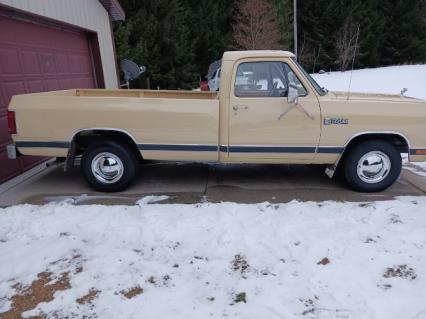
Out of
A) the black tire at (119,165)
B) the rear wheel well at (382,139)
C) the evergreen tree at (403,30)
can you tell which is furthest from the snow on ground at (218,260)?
the evergreen tree at (403,30)

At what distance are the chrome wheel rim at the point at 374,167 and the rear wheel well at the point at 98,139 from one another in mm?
3160

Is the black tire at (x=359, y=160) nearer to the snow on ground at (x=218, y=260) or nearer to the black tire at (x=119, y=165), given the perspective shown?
the snow on ground at (x=218, y=260)

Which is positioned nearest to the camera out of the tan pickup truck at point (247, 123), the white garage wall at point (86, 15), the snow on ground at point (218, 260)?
the snow on ground at point (218, 260)

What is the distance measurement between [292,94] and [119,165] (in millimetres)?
2586

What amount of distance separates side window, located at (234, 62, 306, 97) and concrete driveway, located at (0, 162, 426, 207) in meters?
1.41

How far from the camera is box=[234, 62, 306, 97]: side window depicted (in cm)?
533

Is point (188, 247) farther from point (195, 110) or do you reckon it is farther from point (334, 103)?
point (334, 103)

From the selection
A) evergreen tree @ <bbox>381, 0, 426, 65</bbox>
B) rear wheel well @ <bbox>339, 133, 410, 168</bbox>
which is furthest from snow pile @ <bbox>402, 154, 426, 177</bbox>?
evergreen tree @ <bbox>381, 0, 426, 65</bbox>

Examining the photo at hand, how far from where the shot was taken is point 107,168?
5.62 meters

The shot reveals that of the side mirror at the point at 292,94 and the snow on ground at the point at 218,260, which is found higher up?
the side mirror at the point at 292,94

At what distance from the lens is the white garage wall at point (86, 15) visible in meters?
7.57

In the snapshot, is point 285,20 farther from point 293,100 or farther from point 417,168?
point 293,100

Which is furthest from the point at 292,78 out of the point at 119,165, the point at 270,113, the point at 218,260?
the point at 218,260

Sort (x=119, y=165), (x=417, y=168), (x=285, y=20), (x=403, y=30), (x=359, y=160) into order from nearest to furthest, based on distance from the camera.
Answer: (x=359, y=160)
(x=119, y=165)
(x=417, y=168)
(x=285, y=20)
(x=403, y=30)
